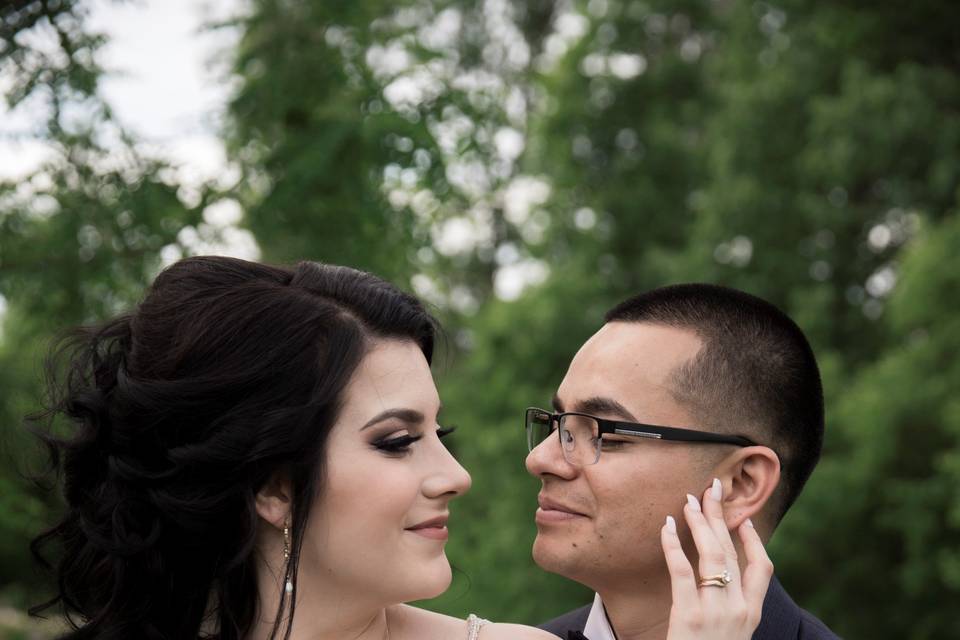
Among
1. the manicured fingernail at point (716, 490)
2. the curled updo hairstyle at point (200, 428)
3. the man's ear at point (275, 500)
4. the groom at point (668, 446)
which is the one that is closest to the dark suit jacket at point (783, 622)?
the groom at point (668, 446)

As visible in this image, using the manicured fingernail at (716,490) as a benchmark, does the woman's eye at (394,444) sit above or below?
above

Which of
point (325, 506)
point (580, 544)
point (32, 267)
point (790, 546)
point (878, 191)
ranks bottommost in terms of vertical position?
point (790, 546)

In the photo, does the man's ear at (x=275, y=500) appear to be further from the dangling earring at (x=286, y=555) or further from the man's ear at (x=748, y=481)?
the man's ear at (x=748, y=481)

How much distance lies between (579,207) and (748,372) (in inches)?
537

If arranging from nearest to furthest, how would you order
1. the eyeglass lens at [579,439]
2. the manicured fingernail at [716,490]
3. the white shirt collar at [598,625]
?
the manicured fingernail at [716,490], the eyeglass lens at [579,439], the white shirt collar at [598,625]

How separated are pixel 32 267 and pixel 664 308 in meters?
3.38

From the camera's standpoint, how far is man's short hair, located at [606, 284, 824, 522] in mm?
3766

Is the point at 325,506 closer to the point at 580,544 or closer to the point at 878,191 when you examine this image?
the point at 580,544

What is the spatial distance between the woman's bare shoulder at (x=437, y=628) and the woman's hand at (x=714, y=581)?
1.85 feet

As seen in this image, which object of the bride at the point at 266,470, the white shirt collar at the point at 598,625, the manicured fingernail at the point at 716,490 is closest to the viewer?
the bride at the point at 266,470

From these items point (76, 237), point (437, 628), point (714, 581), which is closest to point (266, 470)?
point (437, 628)

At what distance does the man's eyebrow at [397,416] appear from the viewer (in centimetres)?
332

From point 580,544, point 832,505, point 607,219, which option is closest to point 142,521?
point 580,544

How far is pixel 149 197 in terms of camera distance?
577 cm
